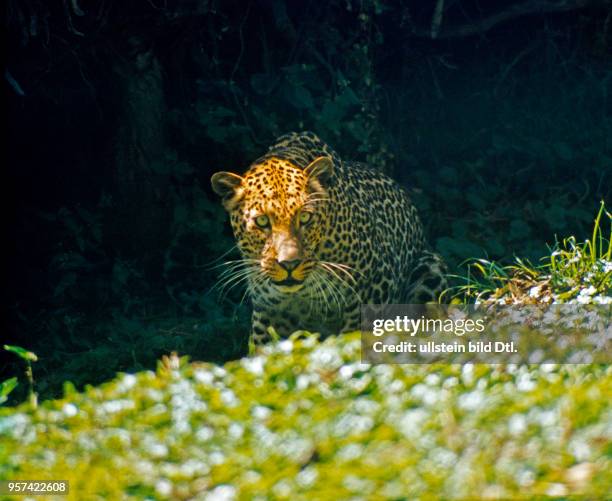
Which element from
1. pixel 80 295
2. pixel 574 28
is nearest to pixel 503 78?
pixel 574 28

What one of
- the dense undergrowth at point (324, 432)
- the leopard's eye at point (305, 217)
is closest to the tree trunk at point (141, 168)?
the leopard's eye at point (305, 217)

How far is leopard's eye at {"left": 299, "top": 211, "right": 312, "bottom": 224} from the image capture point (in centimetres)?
707

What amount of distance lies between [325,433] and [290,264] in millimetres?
2179

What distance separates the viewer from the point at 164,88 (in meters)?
9.81

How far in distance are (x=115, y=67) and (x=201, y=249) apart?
66.7 inches

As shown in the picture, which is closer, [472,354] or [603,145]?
[472,354]

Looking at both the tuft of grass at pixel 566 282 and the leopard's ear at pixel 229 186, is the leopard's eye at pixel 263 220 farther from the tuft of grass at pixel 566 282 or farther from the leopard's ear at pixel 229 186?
the tuft of grass at pixel 566 282

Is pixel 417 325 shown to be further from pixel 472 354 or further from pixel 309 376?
pixel 309 376

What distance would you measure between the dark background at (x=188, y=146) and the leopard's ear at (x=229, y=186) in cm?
160

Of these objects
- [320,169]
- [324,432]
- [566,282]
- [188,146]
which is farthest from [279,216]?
[188,146]

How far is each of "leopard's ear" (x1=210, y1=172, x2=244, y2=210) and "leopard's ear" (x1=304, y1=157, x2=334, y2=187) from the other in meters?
0.45

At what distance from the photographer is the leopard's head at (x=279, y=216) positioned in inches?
273

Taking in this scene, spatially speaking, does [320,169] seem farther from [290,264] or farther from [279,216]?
[290,264]

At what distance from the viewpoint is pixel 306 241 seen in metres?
7.04
